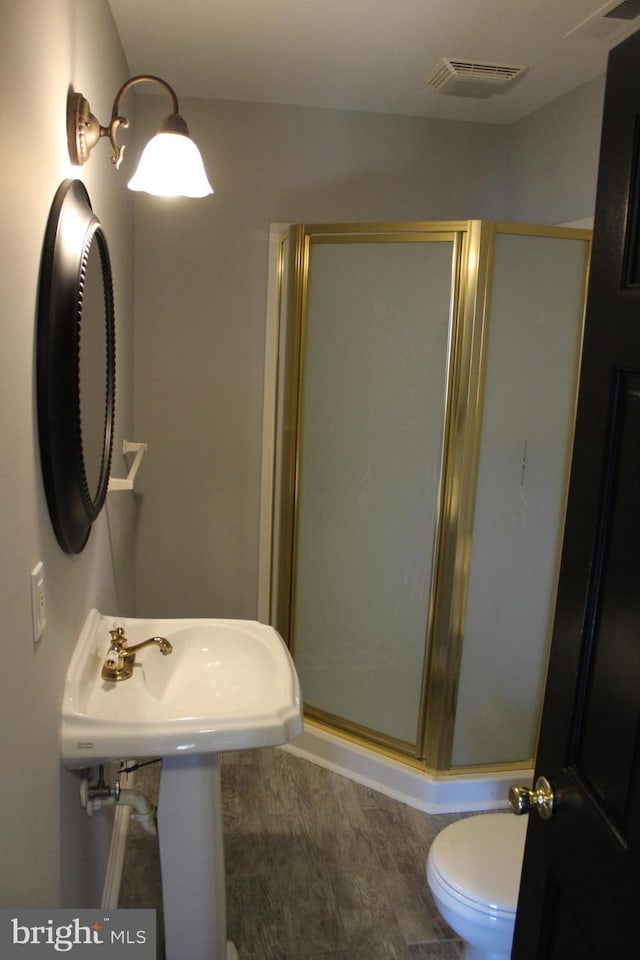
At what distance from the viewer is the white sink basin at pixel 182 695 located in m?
1.36

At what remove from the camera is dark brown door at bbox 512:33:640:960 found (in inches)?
34.9

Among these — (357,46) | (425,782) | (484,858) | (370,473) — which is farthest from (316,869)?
(357,46)

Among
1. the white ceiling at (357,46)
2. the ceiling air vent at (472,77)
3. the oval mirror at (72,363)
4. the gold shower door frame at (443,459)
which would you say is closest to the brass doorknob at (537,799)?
the oval mirror at (72,363)

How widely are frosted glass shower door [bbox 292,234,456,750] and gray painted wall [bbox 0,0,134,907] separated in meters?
1.07

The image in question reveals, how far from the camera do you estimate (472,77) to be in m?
2.32

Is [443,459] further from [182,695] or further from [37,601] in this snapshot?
[37,601]

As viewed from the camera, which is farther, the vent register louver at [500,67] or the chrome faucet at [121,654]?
the vent register louver at [500,67]

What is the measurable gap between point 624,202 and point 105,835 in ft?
6.24

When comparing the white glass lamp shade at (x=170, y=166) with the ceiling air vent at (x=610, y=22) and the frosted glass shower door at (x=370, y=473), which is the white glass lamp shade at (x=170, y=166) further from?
the ceiling air vent at (x=610, y=22)

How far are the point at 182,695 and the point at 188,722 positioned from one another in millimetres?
362

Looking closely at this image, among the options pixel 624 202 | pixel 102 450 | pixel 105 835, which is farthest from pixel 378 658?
pixel 624 202

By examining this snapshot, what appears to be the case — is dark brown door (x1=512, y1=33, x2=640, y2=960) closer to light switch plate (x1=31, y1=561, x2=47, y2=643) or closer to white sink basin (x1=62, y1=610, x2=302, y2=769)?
white sink basin (x1=62, y1=610, x2=302, y2=769)

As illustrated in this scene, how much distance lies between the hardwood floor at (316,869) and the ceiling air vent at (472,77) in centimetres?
246

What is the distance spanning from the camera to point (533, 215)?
8.81 ft
